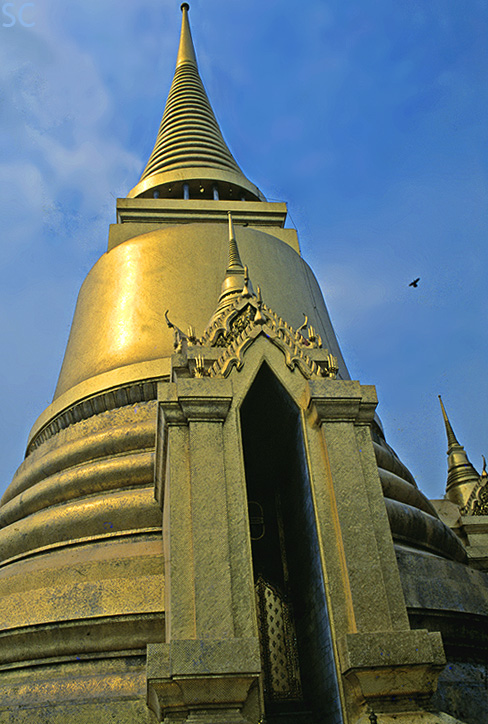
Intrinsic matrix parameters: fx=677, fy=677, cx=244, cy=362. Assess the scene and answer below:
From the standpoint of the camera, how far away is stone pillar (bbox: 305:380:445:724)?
5.29m

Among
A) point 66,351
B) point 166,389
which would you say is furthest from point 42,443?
point 166,389

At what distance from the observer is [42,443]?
1141 cm

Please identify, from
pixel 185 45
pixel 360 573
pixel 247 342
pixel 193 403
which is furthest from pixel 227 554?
pixel 185 45

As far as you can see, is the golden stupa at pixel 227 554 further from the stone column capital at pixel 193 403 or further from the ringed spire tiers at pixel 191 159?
the ringed spire tiers at pixel 191 159

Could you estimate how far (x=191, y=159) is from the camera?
18.5 metres

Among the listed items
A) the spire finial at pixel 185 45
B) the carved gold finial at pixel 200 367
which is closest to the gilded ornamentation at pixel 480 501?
the carved gold finial at pixel 200 367

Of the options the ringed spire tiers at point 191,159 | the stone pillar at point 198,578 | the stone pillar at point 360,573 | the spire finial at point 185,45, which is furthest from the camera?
the spire finial at point 185,45

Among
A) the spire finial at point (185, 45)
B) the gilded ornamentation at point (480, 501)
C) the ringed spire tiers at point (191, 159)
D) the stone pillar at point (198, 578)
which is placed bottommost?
the stone pillar at point (198, 578)

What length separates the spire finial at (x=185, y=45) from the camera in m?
26.0

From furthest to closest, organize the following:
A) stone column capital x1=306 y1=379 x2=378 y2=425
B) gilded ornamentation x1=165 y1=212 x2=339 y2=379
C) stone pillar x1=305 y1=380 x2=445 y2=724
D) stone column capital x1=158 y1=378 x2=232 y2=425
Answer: gilded ornamentation x1=165 y1=212 x2=339 y2=379 < stone column capital x1=306 y1=379 x2=378 y2=425 < stone column capital x1=158 y1=378 x2=232 y2=425 < stone pillar x1=305 y1=380 x2=445 y2=724

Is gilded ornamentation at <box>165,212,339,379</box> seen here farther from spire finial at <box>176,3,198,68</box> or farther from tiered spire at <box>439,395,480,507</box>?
spire finial at <box>176,3,198,68</box>

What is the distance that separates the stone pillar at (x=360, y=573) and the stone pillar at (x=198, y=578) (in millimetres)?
841

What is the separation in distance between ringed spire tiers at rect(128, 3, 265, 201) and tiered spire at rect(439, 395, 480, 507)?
349 inches

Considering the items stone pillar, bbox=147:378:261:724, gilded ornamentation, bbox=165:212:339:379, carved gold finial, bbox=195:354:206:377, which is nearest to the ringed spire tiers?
gilded ornamentation, bbox=165:212:339:379
